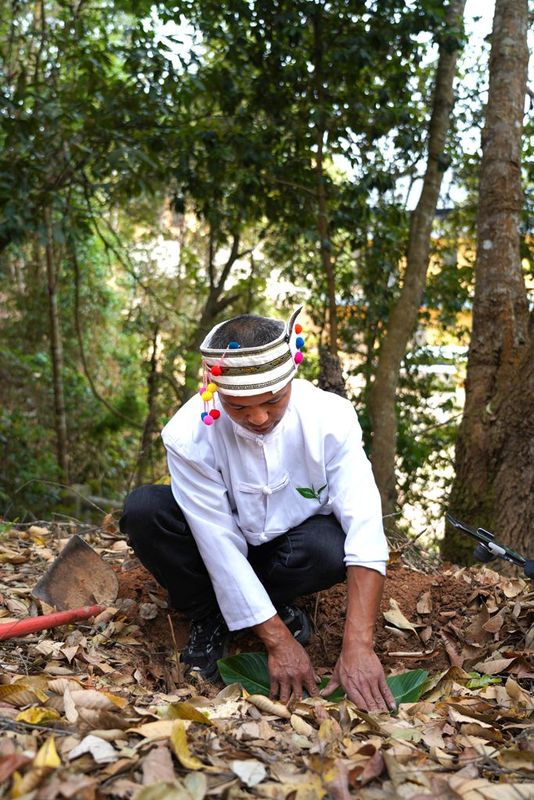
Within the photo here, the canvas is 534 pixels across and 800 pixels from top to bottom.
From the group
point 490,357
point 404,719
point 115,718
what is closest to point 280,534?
point 404,719

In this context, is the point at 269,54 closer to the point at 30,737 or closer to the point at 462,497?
the point at 462,497

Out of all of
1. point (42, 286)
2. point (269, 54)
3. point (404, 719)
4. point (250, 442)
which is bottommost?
point (404, 719)

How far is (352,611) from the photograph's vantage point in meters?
2.46

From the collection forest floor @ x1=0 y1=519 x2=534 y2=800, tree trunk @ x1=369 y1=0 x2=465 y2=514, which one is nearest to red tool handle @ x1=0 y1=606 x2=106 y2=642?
forest floor @ x1=0 y1=519 x2=534 y2=800

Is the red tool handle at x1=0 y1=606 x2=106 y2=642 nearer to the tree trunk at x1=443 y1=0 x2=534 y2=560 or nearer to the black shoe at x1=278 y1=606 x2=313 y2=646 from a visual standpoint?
the black shoe at x1=278 y1=606 x2=313 y2=646

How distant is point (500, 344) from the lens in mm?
4238

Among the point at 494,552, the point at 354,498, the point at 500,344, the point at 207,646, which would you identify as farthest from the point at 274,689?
the point at 500,344

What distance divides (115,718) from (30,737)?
0.21 meters

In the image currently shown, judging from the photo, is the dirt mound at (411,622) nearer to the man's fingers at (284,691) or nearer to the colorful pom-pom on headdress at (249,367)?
the man's fingers at (284,691)

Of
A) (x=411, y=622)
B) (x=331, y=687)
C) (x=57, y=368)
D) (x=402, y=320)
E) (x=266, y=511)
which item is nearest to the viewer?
(x=331, y=687)

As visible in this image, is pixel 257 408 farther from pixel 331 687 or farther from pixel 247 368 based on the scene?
pixel 331 687

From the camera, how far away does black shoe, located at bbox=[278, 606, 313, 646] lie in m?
2.92

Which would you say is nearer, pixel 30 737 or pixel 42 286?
pixel 30 737

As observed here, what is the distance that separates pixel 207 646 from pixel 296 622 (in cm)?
33
